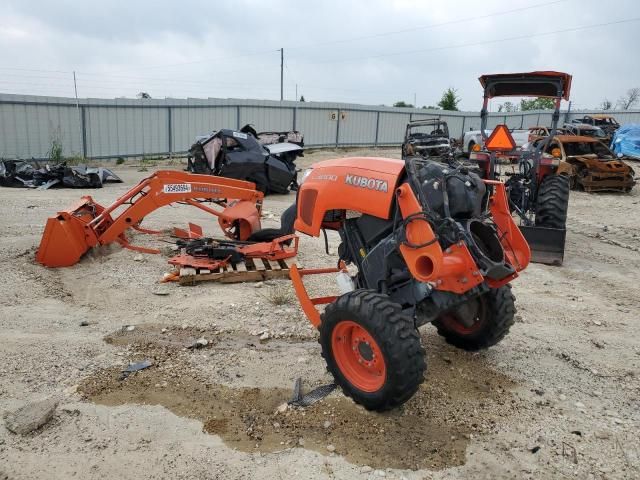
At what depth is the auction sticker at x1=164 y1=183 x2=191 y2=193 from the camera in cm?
603

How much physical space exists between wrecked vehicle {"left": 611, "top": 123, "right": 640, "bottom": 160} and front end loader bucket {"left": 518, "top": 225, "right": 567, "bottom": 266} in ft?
53.4

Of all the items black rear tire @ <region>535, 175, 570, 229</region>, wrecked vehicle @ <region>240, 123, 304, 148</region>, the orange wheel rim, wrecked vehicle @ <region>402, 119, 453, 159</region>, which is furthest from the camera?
wrecked vehicle @ <region>402, 119, 453, 159</region>

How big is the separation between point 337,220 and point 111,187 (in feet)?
32.0

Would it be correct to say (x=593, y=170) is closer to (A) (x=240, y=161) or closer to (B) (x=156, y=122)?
(A) (x=240, y=161)

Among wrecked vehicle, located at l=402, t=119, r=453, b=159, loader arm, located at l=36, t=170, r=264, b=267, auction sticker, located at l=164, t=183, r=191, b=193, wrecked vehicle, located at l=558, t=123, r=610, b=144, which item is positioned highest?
wrecked vehicle, located at l=558, t=123, r=610, b=144

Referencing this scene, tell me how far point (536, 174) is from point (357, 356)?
557 cm

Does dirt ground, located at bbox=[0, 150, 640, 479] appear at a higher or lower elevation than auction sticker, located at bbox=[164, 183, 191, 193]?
lower

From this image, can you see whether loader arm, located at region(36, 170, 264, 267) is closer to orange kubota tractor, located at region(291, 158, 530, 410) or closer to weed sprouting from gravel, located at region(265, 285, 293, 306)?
weed sprouting from gravel, located at region(265, 285, 293, 306)

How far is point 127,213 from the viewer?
597 centimetres

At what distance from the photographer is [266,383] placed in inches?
149

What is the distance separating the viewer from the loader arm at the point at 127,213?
5.84 metres

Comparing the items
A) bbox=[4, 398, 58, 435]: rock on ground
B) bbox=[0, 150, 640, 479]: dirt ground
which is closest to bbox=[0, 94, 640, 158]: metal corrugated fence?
bbox=[0, 150, 640, 479]: dirt ground

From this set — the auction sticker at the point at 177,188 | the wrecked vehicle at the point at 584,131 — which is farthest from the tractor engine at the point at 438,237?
the wrecked vehicle at the point at 584,131

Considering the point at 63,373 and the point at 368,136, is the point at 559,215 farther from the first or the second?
the point at 368,136
